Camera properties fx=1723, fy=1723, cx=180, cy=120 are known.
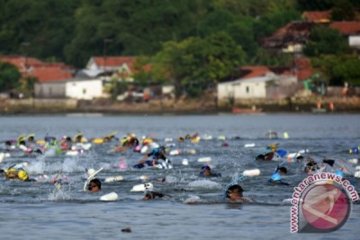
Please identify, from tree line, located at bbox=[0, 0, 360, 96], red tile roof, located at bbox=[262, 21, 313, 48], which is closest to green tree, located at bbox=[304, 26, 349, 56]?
tree line, located at bbox=[0, 0, 360, 96]

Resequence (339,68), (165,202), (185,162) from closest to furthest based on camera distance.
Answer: (165,202) → (185,162) → (339,68)

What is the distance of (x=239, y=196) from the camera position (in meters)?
39.8

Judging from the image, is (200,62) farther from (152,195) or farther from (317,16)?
(152,195)

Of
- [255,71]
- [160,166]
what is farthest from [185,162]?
[255,71]

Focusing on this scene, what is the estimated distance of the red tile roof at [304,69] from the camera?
132375 mm

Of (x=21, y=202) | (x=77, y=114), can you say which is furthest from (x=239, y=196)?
(x=77, y=114)

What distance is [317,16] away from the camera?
6196 inches

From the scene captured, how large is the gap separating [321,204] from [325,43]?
103968 millimetres

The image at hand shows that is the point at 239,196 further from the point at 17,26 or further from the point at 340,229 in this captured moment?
the point at 17,26

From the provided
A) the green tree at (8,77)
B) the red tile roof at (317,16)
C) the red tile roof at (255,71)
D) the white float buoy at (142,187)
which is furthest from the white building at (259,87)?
the white float buoy at (142,187)

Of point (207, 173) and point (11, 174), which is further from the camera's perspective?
point (207, 173)

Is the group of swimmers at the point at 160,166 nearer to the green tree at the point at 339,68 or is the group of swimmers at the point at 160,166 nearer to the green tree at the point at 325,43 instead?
the green tree at the point at 339,68

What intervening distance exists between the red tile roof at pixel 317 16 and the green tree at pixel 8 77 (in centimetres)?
2713

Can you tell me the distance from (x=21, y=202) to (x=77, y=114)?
322ft
